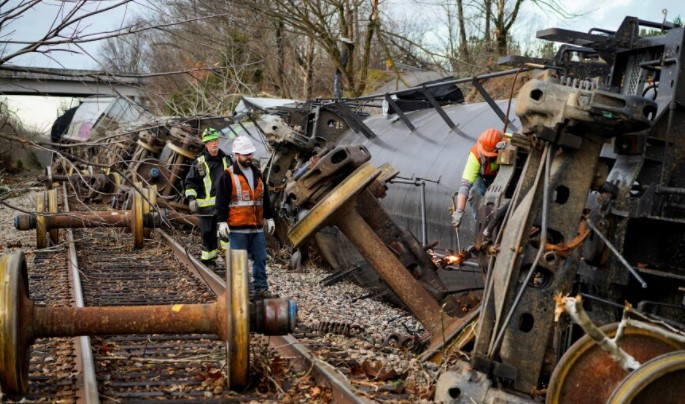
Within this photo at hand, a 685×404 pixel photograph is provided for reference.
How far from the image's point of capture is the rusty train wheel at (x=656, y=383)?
3.75 meters

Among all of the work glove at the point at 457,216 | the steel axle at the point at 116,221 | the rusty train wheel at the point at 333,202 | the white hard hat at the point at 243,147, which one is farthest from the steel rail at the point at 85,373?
the steel axle at the point at 116,221

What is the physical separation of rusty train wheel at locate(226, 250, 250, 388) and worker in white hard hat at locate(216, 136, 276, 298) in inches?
150

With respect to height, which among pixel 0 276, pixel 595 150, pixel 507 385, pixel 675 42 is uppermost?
pixel 675 42

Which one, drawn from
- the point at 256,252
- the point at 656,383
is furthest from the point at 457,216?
the point at 656,383

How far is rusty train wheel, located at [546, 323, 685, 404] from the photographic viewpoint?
4148 mm

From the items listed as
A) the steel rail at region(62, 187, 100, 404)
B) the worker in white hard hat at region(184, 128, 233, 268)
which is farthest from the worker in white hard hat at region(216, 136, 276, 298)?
the steel rail at region(62, 187, 100, 404)

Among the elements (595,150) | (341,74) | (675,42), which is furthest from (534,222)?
(341,74)

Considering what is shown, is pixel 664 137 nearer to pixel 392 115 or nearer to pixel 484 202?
pixel 484 202

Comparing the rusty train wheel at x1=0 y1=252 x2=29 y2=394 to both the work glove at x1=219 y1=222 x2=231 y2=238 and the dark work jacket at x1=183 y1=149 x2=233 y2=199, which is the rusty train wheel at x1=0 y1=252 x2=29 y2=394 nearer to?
the work glove at x1=219 y1=222 x2=231 y2=238

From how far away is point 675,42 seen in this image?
5156 millimetres

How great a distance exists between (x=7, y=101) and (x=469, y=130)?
5157mm

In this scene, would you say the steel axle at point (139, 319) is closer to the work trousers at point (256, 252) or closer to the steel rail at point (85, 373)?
the steel rail at point (85, 373)

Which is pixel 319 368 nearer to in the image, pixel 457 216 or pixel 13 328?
pixel 13 328

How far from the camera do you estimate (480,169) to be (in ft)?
26.8
